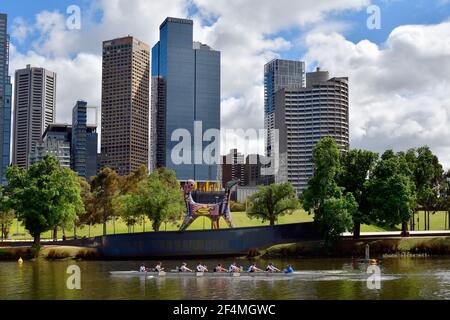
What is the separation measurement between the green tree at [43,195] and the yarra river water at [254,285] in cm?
2073

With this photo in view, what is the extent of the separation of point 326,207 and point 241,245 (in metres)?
14.1

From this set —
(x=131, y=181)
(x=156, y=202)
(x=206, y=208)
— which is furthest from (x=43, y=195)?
(x=131, y=181)

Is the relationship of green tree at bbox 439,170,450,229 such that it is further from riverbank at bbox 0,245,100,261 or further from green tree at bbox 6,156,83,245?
green tree at bbox 6,156,83,245

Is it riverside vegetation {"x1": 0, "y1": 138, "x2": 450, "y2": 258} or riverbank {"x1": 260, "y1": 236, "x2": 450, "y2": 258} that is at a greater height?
riverside vegetation {"x1": 0, "y1": 138, "x2": 450, "y2": 258}

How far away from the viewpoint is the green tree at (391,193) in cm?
8525

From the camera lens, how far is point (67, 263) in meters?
83.8

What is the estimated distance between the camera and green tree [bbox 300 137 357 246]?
82.4 meters

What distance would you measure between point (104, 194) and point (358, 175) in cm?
5342

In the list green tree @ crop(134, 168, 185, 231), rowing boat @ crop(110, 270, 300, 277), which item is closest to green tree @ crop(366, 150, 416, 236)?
rowing boat @ crop(110, 270, 300, 277)

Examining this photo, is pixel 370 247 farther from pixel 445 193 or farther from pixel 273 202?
pixel 445 193

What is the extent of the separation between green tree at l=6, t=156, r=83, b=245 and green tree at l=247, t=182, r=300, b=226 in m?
32.4

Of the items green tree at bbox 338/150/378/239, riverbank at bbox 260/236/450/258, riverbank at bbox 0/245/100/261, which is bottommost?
riverbank at bbox 0/245/100/261

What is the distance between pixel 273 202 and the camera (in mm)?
106562
